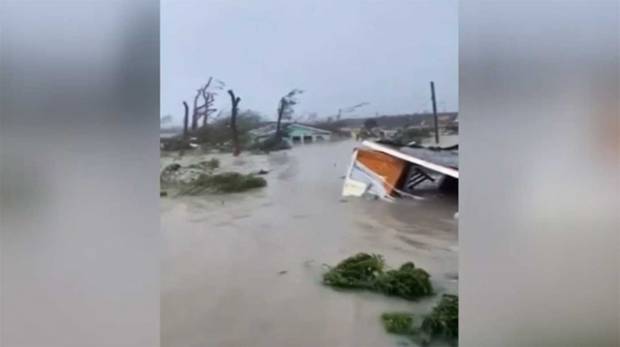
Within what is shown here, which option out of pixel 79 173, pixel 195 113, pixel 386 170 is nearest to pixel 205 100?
pixel 195 113

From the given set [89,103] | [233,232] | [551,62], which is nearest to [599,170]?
[551,62]

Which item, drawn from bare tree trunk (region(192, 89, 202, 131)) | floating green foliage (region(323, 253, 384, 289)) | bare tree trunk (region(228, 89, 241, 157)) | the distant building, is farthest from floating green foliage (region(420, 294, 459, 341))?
bare tree trunk (region(192, 89, 202, 131))

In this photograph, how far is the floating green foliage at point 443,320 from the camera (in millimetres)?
1055

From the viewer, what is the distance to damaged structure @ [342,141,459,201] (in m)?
1.09

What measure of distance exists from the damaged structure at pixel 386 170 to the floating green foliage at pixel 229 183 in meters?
0.20

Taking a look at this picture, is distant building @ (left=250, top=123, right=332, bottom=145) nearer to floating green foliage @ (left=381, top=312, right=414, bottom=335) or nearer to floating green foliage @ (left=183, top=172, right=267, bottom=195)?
floating green foliage @ (left=183, top=172, right=267, bottom=195)

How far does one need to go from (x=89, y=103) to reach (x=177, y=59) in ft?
0.69

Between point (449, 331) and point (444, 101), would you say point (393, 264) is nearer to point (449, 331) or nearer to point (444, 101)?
point (449, 331)

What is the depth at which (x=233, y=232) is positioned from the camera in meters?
1.09

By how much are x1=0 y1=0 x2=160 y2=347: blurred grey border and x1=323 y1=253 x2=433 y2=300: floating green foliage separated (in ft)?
1.30

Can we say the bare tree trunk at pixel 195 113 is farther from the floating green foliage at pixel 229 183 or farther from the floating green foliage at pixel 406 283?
the floating green foliage at pixel 406 283

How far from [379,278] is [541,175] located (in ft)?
1.33

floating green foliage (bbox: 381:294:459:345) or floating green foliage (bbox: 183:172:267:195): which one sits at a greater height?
Result: floating green foliage (bbox: 183:172:267:195)

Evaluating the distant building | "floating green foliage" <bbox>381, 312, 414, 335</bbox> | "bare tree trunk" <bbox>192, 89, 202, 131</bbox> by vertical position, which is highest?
"bare tree trunk" <bbox>192, 89, 202, 131</bbox>
